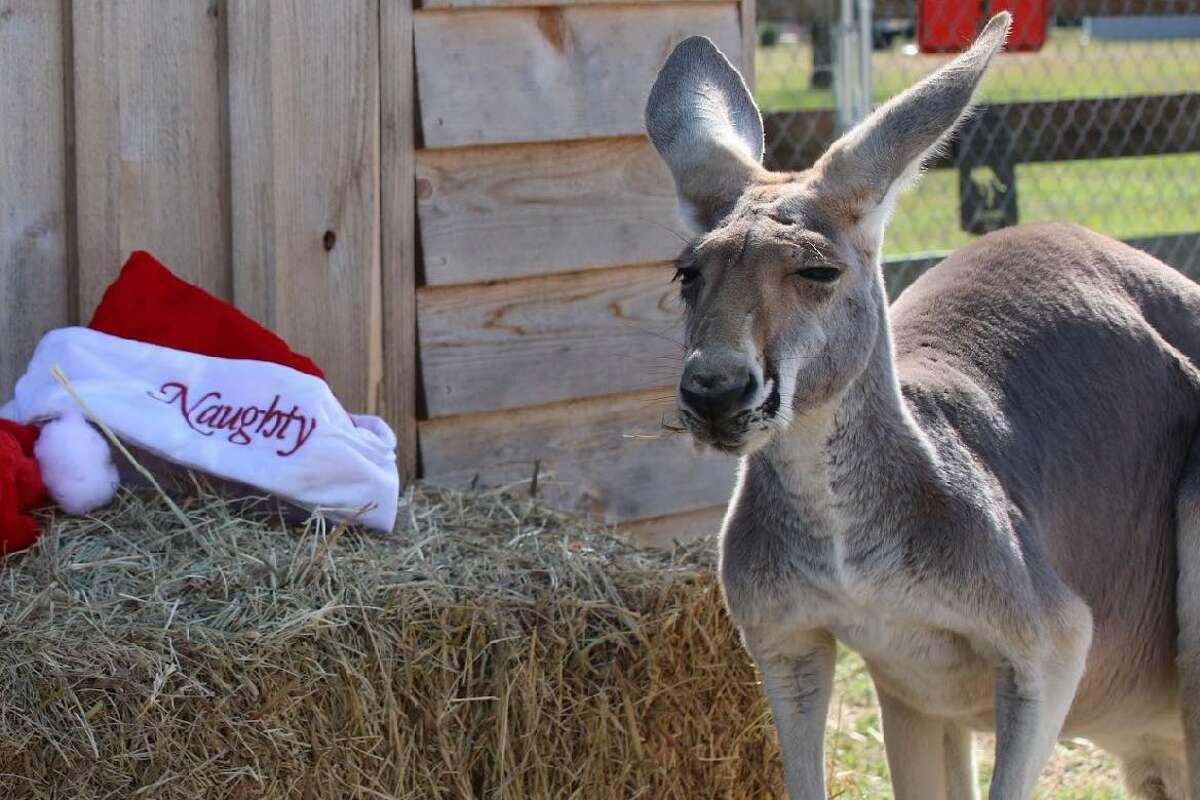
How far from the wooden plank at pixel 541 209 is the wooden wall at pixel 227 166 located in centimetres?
10

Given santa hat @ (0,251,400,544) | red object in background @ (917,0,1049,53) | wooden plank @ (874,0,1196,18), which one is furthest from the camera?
wooden plank @ (874,0,1196,18)

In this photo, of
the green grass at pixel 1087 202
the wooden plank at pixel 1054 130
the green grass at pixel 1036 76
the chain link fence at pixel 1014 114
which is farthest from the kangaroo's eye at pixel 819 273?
the green grass at pixel 1036 76

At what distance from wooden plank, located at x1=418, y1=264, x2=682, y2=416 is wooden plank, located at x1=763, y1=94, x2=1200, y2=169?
9.23 ft

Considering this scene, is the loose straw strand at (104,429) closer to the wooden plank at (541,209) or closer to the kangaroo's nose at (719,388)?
the wooden plank at (541,209)

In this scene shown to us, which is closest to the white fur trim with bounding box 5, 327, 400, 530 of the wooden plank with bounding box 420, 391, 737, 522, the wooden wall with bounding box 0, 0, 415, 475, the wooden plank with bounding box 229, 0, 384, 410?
the wooden wall with bounding box 0, 0, 415, 475

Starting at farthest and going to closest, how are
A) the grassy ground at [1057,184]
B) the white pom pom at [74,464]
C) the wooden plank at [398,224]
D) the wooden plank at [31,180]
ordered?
the grassy ground at [1057,184]
the wooden plank at [398,224]
the wooden plank at [31,180]
the white pom pom at [74,464]

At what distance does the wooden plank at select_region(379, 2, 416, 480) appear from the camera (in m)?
4.84

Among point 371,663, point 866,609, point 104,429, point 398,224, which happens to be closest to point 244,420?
point 104,429

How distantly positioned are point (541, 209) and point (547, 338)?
394 mm

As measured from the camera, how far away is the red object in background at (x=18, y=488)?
12.7ft

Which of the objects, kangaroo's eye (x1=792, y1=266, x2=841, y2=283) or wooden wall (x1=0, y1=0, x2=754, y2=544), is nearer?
kangaroo's eye (x1=792, y1=266, x2=841, y2=283)

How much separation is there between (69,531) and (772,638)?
167 cm

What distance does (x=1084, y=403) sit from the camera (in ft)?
13.4

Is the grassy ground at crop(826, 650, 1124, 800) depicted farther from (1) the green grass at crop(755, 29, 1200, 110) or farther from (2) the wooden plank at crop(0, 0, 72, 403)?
(1) the green grass at crop(755, 29, 1200, 110)
